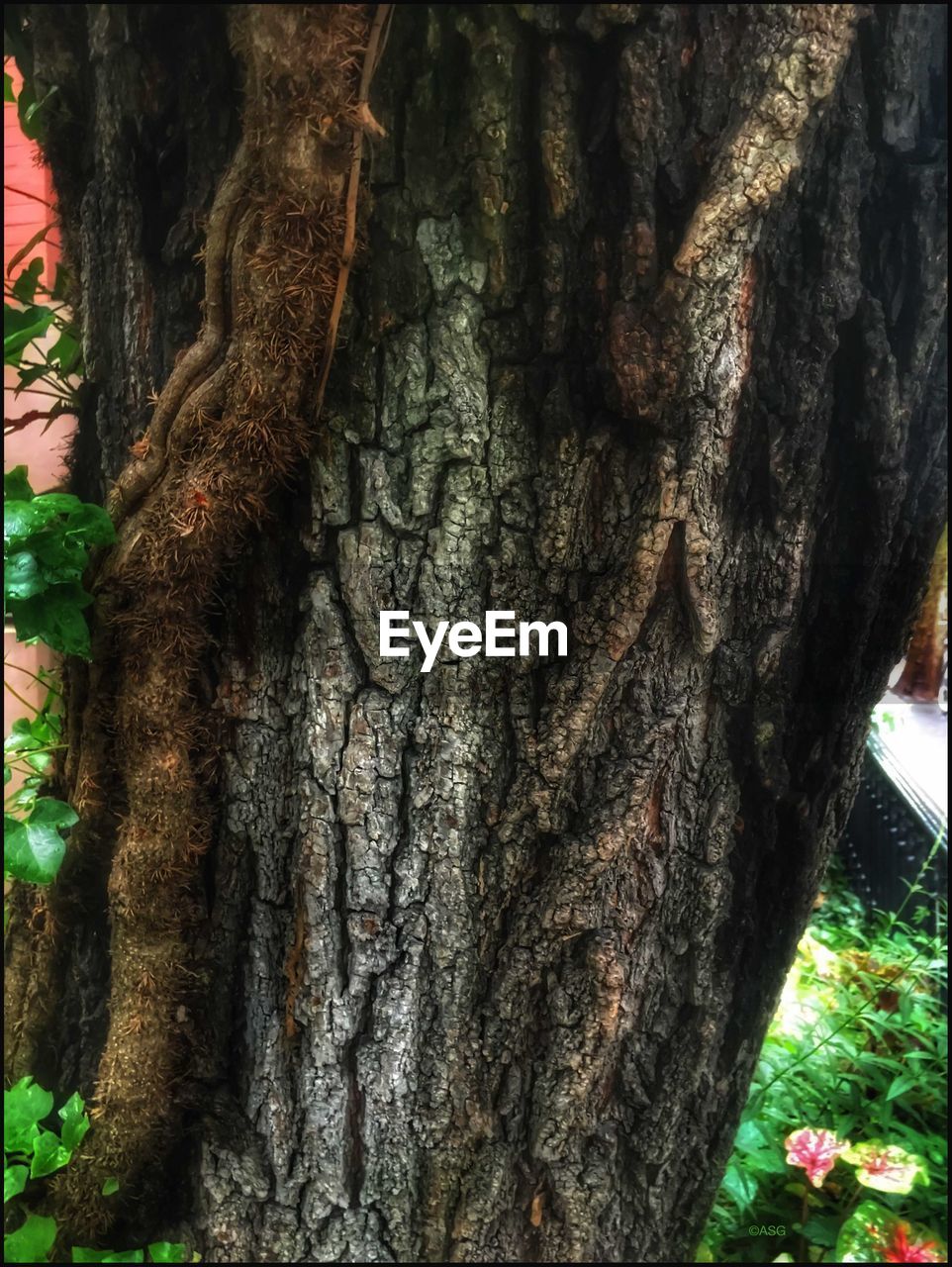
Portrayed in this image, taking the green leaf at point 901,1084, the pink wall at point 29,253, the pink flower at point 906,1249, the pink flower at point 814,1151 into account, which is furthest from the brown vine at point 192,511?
the green leaf at point 901,1084

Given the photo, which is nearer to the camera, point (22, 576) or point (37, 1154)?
point (22, 576)

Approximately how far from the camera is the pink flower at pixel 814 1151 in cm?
124

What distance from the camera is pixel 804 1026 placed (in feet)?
5.43

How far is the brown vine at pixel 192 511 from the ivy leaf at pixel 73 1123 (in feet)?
0.13

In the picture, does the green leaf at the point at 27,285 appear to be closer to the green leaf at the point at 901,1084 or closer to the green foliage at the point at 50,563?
the green foliage at the point at 50,563

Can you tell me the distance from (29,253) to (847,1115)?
181cm

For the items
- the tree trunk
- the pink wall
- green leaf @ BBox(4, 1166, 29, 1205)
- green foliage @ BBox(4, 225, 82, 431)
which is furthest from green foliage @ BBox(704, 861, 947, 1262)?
green foliage @ BBox(4, 225, 82, 431)

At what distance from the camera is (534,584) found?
0.98m

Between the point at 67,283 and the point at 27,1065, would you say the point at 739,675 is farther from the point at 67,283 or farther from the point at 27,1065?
the point at 27,1065

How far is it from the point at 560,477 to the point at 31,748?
82 centimetres

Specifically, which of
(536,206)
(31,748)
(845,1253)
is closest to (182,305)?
(536,206)

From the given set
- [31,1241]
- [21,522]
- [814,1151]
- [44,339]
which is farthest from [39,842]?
[814,1151]

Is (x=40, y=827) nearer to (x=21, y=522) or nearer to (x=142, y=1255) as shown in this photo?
(x=21, y=522)

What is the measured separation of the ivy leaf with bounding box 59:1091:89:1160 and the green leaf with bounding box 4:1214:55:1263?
0.10 m
